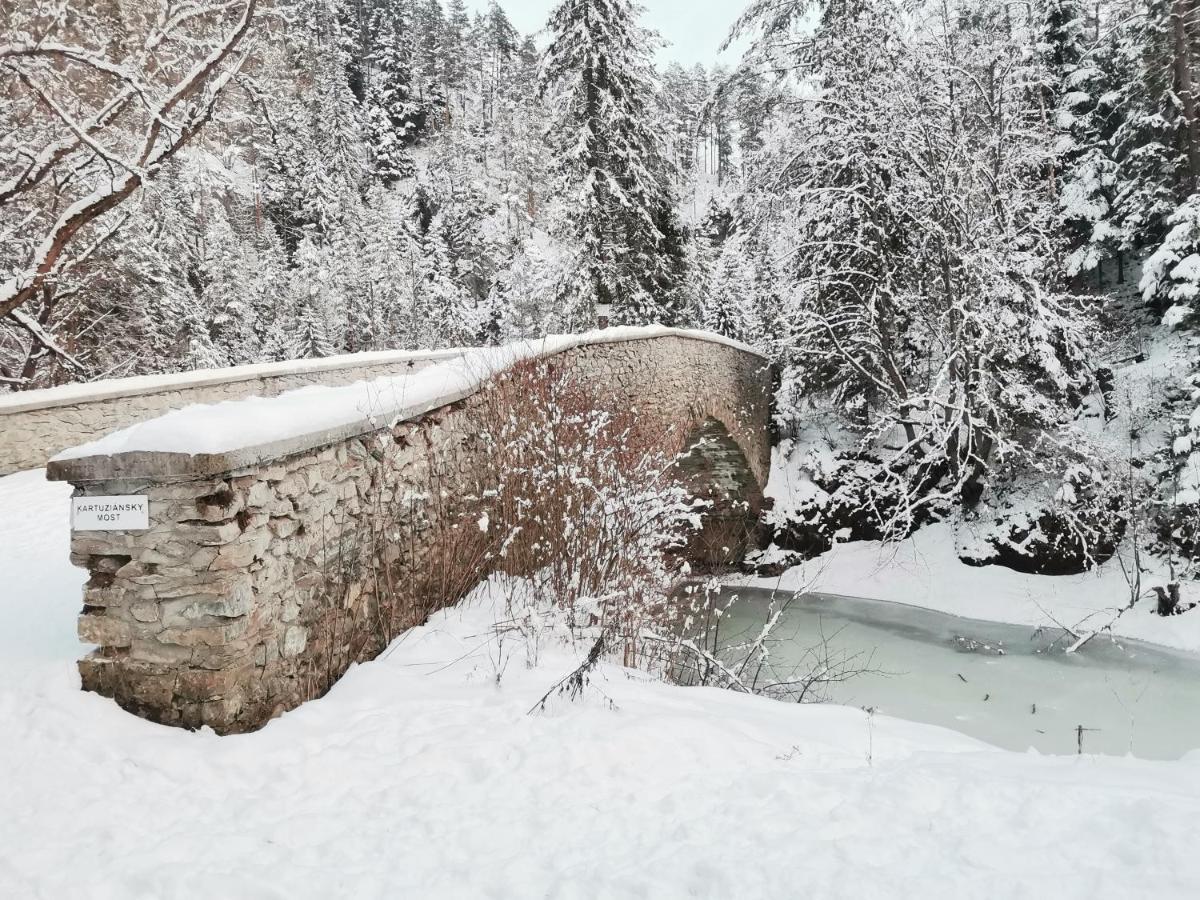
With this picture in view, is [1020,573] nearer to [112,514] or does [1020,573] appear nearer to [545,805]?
[545,805]

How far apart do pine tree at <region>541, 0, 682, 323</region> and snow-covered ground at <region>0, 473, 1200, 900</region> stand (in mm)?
11449

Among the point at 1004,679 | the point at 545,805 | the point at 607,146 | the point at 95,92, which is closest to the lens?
the point at 545,805

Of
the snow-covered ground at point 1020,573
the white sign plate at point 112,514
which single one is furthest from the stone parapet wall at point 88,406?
the snow-covered ground at point 1020,573

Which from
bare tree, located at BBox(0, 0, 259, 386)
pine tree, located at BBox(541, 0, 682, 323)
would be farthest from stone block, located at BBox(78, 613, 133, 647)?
pine tree, located at BBox(541, 0, 682, 323)

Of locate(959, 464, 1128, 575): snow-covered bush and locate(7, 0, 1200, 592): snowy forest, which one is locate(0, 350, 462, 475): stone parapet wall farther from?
locate(959, 464, 1128, 575): snow-covered bush

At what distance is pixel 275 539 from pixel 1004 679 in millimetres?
7867

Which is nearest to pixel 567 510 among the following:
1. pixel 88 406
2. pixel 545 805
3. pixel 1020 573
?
pixel 545 805

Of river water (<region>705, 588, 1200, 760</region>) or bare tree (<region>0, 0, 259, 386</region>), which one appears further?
river water (<region>705, 588, 1200, 760</region>)

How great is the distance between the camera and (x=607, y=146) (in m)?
13.4

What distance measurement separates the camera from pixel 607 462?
550 centimetres

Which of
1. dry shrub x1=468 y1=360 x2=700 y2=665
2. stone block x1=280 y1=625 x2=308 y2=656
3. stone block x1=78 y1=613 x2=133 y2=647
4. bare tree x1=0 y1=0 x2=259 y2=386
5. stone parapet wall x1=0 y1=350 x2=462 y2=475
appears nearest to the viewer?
stone block x1=78 y1=613 x2=133 y2=647

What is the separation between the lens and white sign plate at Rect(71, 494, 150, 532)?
8.74 ft

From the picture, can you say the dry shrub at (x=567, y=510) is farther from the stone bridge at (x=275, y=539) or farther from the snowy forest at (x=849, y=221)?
the snowy forest at (x=849, y=221)

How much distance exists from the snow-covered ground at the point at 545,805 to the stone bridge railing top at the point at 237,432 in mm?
958
